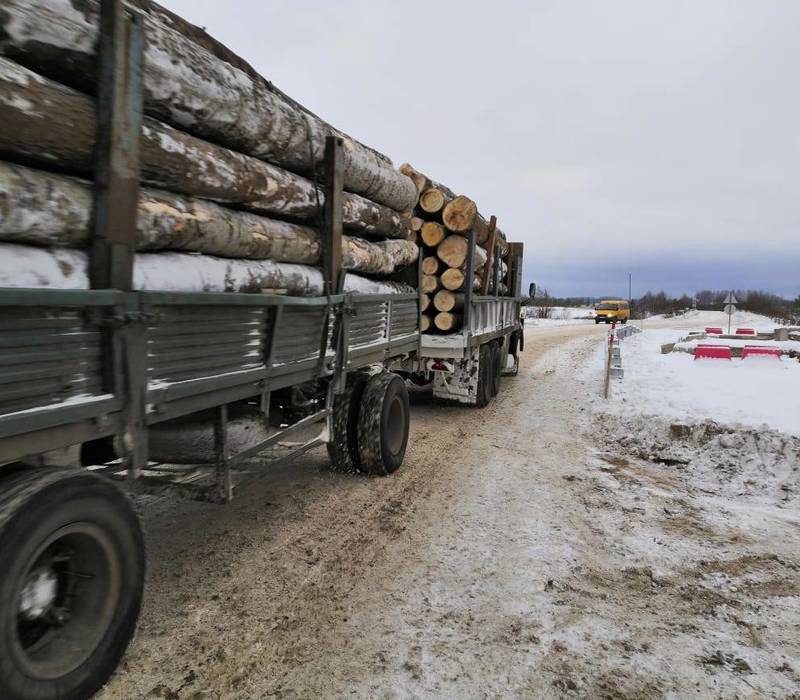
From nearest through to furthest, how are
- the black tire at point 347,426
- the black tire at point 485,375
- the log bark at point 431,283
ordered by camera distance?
the black tire at point 347,426 → the log bark at point 431,283 → the black tire at point 485,375

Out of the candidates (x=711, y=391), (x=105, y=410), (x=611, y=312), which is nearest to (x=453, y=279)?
(x=711, y=391)

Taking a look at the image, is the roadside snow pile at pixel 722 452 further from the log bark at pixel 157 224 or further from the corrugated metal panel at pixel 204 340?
the corrugated metal panel at pixel 204 340

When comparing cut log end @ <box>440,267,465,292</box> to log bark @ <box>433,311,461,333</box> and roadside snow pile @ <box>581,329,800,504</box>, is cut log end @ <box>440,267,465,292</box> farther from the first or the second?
roadside snow pile @ <box>581,329,800,504</box>

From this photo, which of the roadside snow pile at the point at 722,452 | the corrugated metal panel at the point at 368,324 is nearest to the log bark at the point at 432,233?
the corrugated metal panel at the point at 368,324

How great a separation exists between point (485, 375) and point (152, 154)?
24.6ft

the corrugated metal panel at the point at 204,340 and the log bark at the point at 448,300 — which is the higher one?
the log bark at the point at 448,300

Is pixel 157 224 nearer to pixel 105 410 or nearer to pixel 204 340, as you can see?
pixel 204 340

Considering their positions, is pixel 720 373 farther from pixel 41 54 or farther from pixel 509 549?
pixel 41 54

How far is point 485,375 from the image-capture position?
952 centimetres

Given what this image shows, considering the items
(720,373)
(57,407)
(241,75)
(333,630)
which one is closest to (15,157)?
(57,407)

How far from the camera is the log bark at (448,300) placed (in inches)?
335

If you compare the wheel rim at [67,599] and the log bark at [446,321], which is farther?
the log bark at [446,321]

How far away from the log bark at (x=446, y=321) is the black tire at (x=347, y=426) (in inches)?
134

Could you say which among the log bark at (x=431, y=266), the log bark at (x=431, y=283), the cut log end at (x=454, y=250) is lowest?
→ the log bark at (x=431, y=283)
